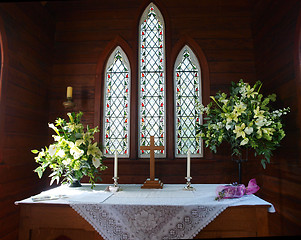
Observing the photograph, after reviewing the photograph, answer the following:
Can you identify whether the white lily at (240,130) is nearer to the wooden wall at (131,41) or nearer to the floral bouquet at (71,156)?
the wooden wall at (131,41)

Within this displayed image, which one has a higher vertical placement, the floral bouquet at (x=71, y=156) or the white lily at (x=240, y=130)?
the white lily at (x=240, y=130)

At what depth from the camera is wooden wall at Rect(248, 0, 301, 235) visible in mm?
2191

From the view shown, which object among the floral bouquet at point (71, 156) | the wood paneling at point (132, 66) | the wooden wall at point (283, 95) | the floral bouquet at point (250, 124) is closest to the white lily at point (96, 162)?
the floral bouquet at point (71, 156)

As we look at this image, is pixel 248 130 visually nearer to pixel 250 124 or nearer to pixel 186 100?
pixel 250 124

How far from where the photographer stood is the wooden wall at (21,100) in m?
2.25

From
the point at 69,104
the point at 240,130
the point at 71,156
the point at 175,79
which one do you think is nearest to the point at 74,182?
the point at 71,156

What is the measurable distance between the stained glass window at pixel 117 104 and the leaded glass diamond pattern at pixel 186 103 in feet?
2.17

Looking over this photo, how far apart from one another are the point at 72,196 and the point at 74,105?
142cm

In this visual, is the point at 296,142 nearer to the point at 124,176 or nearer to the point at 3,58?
the point at 124,176

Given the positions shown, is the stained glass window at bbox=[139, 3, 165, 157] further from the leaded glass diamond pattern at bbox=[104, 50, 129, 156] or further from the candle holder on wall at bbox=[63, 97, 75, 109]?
the candle holder on wall at bbox=[63, 97, 75, 109]

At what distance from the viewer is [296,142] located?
2.21m

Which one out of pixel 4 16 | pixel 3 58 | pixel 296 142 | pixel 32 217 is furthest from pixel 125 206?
pixel 4 16

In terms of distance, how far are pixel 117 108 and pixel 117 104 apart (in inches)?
2.1

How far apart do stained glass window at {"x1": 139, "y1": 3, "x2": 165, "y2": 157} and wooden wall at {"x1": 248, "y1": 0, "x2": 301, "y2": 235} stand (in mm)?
1225
